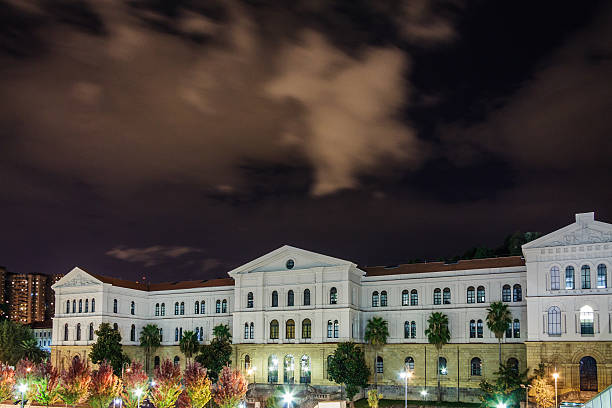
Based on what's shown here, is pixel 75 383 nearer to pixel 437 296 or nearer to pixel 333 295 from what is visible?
pixel 333 295

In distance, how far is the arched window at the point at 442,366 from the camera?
3174 inches

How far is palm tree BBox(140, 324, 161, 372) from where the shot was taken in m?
101

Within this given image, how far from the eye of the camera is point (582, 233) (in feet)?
230

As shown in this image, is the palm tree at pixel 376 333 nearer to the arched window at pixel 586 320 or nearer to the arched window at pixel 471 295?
the arched window at pixel 471 295

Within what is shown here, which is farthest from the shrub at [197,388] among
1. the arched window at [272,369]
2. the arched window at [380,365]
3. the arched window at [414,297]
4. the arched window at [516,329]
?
the arched window at [516,329]

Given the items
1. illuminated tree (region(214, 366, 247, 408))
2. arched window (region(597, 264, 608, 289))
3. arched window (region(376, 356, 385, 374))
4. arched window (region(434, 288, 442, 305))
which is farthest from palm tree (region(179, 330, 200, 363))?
arched window (region(597, 264, 608, 289))

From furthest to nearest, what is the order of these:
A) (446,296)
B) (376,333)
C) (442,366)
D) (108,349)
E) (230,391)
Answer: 1. (108,349)
2. (376,333)
3. (446,296)
4. (442,366)
5. (230,391)

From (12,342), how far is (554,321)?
83.6m

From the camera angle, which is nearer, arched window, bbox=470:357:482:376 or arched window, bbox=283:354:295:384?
arched window, bbox=470:357:482:376

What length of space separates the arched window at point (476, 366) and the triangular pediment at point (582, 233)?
16.3 metres

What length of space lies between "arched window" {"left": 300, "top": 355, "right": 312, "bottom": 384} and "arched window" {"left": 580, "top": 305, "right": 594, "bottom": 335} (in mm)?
32786

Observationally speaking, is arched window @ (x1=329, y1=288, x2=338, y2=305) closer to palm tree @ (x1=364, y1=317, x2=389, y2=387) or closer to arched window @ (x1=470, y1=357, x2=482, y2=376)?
palm tree @ (x1=364, y1=317, x2=389, y2=387)

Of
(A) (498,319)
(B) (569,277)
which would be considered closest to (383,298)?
(A) (498,319)

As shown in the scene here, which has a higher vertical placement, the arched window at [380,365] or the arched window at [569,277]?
the arched window at [569,277]
